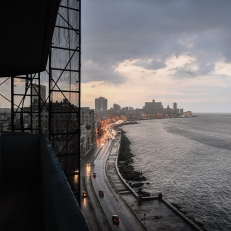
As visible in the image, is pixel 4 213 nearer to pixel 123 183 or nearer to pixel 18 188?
pixel 18 188

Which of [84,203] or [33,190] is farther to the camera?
[84,203]

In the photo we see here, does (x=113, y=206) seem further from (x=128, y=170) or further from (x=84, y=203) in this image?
(x=128, y=170)

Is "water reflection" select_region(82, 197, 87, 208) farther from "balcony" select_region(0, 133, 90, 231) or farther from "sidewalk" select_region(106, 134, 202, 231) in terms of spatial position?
"balcony" select_region(0, 133, 90, 231)

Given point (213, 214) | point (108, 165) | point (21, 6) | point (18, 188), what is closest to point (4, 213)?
point (18, 188)

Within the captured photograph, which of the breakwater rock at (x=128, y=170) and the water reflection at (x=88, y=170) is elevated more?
the water reflection at (x=88, y=170)

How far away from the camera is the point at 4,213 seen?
389cm

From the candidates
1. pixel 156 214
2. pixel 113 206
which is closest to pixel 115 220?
pixel 113 206

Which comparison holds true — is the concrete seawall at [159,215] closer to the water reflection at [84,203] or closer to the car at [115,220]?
the car at [115,220]

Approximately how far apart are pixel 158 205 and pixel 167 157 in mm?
22820

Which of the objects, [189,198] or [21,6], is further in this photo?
[189,198]

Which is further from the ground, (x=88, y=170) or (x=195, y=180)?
(x=88, y=170)

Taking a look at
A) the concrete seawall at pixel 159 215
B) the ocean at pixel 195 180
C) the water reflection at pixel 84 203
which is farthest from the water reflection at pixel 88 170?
the water reflection at pixel 84 203

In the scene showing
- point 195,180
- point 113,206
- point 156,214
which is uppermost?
point 113,206

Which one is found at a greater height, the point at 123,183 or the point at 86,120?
the point at 86,120
